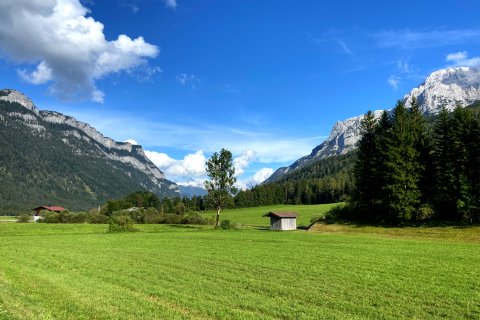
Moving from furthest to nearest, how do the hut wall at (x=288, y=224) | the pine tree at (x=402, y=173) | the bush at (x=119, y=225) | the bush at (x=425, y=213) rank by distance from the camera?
1. the hut wall at (x=288, y=224)
2. the bush at (x=119, y=225)
3. the pine tree at (x=402, y=173)
4. the bush at (x=425, y=213)

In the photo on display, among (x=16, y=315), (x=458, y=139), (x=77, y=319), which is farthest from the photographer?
(x=458, y=139)

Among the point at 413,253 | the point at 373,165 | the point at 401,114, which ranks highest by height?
the point at 401,114

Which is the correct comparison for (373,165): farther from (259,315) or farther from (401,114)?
(259,315)

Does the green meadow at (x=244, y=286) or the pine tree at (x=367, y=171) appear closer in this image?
the green meadow at (x=244, y=286)

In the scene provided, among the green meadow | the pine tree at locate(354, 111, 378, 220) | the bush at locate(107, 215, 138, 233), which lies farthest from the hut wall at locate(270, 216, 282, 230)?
the green meadow

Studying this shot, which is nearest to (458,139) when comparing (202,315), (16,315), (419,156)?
(419,156)

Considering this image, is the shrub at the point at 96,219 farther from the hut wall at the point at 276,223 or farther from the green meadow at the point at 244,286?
the green meadow at the point at 244,286

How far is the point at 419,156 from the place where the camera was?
70.0 metres

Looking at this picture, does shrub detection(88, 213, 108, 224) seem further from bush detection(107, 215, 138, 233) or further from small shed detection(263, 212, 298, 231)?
small shed detection(263, 212, 298, 231)

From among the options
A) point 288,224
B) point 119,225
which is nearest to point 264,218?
point 288,224

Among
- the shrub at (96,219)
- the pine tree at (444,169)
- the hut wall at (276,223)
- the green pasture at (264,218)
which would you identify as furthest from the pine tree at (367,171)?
the shrub at (96,219)

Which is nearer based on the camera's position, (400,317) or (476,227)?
(400,317)

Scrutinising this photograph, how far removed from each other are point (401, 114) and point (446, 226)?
23.9 m

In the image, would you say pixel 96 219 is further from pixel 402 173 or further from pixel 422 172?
pixel 422 172
